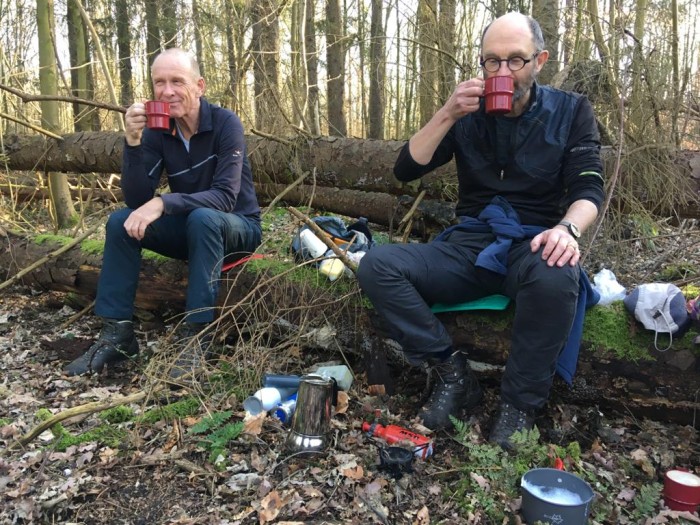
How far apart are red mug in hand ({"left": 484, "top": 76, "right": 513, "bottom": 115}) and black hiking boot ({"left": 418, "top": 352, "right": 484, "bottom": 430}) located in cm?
119

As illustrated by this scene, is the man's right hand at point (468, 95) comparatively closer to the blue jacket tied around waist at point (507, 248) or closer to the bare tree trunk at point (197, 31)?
the blue jacket tied around waist at point (507, 248)

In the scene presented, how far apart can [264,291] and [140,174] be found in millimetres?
1076

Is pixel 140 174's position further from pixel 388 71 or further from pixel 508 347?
pixel 388 71

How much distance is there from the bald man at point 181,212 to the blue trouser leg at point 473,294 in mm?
1031

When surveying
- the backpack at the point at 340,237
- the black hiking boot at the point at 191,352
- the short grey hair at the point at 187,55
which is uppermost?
the short grey hair at the point at 187,55

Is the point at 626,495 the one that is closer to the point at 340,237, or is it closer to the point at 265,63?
the point at 340,237

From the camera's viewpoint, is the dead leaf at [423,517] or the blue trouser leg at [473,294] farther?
the blue trouser leg at [473,294]

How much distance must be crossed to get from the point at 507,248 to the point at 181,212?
1.88m

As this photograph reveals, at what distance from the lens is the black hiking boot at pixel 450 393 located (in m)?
2.64

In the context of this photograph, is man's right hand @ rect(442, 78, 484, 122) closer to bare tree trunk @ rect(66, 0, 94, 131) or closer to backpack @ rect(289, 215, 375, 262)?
backpack @ rect(289, 215, 375, 262)

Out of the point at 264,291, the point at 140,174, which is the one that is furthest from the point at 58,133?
Answer: the point at 264,291

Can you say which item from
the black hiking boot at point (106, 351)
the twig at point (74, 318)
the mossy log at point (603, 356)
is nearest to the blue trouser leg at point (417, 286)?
the mossy log at point (603, 356)

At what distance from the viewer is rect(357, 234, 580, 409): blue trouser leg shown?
237 cm

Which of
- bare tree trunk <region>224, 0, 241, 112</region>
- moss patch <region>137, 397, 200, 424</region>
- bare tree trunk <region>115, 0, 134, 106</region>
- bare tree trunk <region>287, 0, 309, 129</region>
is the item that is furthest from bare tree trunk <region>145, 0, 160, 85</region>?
moss patch <region>137, 397, 200, 424</region>
